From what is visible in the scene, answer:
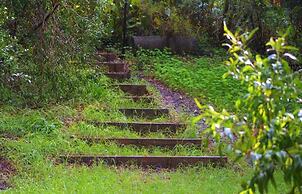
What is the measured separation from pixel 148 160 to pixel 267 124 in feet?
13.7

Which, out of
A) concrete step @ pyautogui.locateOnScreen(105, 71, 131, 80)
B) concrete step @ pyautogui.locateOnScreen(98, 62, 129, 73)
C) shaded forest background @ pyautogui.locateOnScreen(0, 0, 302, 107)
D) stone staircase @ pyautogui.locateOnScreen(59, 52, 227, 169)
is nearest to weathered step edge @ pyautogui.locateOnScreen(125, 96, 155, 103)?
stone staircase @ pyautogui.locateOnScreen(59, 52, 227, 169)

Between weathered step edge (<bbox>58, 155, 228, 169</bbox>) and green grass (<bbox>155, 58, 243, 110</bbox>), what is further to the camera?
green grass (<bbox>155, 58, 243, 110</bbox>)

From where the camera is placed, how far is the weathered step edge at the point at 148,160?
20.4 feet

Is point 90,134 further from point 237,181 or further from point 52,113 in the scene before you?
point 237,181

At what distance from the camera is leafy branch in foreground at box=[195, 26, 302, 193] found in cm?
214

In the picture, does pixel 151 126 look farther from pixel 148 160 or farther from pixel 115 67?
pixel 115 67

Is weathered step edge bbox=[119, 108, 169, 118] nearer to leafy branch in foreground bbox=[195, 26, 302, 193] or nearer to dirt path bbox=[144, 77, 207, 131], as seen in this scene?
dirt path bbox=[144, 77, 207, 131]

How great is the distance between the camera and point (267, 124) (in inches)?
88.5

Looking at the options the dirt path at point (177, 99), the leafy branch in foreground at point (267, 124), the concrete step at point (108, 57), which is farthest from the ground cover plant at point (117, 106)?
the concrete step at point (108, 57)

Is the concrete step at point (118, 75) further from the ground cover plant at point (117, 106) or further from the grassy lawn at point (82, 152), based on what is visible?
the grassy lawn at point (82, 152)

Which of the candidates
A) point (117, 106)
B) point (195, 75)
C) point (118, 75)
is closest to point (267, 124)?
point (117, 106)

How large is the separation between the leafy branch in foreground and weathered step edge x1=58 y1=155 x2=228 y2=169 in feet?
13.0

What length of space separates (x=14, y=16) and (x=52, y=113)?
1.35 metres

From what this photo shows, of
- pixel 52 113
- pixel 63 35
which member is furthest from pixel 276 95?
pixel 63 35
